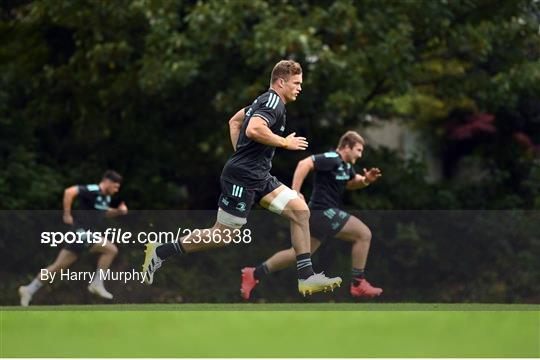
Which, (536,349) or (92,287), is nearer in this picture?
(536,349)

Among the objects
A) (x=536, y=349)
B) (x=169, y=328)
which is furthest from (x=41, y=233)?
(x=536, y=349)

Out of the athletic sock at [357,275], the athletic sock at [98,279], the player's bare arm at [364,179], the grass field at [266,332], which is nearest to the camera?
the grass field at [266,332]

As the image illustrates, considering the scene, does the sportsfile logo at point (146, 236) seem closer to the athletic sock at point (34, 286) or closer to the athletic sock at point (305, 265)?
the athletic sock at point (34, 286)

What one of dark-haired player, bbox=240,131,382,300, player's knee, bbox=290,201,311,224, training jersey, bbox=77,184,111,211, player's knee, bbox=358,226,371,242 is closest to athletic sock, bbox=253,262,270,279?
dark-haired player, bbox=240,131,382,300

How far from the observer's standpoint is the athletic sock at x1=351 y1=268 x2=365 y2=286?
12914 millimetres

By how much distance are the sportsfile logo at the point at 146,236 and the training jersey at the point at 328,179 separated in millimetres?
1254

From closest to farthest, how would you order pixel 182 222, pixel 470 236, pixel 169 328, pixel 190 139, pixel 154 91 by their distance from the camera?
pixel 169 328 < pixel 182 222 < pixel 470 236 < pixel 154 91 < pixel 190 139

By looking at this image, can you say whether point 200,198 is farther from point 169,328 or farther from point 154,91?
point 169,328

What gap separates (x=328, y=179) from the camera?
13578mm

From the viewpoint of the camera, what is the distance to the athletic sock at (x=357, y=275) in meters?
12.9

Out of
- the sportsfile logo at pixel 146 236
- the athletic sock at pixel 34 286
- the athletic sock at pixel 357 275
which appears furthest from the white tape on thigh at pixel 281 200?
the athletic sock at pixel 34 286

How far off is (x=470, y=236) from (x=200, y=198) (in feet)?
29.3

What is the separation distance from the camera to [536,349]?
9641 mm

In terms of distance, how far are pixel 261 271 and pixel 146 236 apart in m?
1.25
